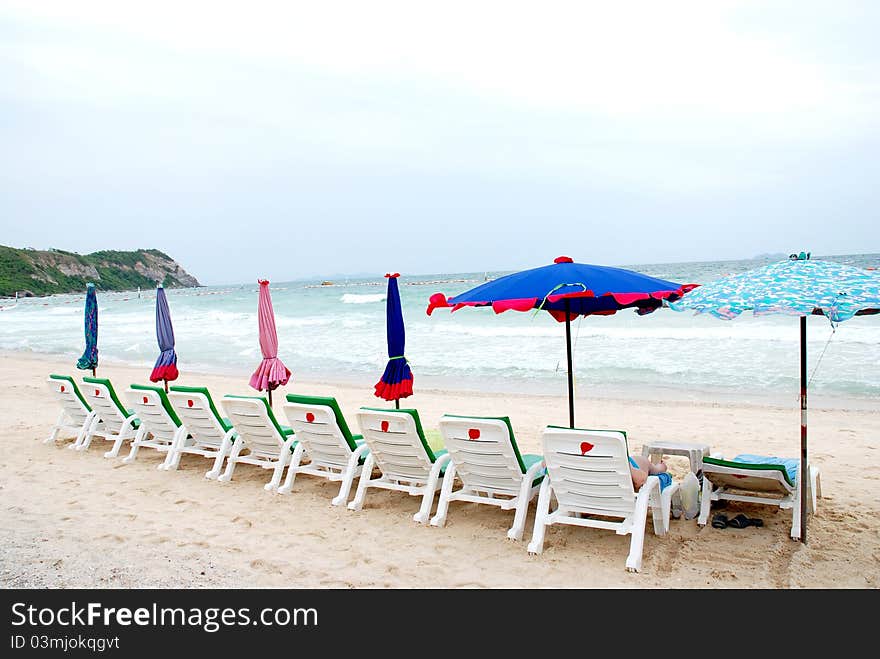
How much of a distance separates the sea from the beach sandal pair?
1.69 m

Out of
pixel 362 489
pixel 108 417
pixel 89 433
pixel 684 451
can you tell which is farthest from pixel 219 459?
pixel 684 451

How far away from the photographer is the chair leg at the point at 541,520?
13.8ft

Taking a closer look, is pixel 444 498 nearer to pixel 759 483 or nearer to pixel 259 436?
pixel 259 436

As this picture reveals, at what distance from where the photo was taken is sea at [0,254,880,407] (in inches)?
465

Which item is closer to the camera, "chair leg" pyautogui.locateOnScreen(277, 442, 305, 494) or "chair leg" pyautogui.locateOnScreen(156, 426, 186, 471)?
"chair leg" pyautogui.locateOnScreen(277, 442, 305, 494)

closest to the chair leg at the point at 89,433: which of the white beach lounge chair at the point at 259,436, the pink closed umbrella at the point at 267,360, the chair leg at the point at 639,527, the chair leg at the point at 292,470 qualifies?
the pink closed umbrella at the point at 267,360

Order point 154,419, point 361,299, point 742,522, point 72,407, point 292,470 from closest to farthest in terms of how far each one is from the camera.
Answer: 1. point 742,522
2. point 292,470
3. point 154,419
4. point 72,407
5. point 361,299

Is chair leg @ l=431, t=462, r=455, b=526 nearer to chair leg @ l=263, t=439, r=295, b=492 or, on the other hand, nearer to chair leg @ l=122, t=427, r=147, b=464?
chair leg @ l=263, t=439, r=295, b=492

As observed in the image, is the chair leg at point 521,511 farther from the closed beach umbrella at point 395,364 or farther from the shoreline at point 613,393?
the shoreline at point 613,393

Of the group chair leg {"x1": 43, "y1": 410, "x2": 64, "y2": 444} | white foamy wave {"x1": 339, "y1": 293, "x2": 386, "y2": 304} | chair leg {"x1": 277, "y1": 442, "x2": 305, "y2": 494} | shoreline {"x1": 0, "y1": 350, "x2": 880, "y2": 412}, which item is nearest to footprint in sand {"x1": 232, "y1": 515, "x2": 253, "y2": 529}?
chair leg {"x1": 277, "y1": 442, "x2": 305, "y2": 494}

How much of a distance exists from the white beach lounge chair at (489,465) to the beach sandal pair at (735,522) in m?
1.24

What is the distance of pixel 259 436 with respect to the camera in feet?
19.4

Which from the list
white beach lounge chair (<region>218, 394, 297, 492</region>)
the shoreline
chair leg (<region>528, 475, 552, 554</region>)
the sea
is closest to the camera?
chair leg (<region>528, 475, 552, 554</region>)

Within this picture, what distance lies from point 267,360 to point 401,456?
2709mm
